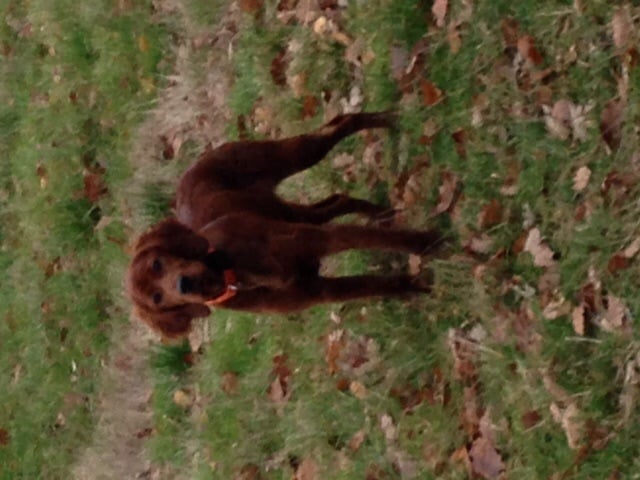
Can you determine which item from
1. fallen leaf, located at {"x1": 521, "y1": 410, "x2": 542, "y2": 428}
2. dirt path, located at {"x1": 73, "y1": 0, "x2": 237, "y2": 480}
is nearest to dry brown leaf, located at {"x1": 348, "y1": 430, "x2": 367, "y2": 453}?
fallen leaf, located at {"x1": 521, "y1": 410, "x2": 542, "y2": 428}

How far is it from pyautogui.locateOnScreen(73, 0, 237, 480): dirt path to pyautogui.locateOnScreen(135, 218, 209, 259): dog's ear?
185 cm

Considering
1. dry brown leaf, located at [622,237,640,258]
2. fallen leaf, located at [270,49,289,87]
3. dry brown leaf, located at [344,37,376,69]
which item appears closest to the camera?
dry brown leaf, located at [622,237,640,258]

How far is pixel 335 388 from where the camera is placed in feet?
14.3

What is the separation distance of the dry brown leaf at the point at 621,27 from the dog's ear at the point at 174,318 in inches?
72.9

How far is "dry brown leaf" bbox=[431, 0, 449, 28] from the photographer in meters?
3.96

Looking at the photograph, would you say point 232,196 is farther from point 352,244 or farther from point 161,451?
point 161,451

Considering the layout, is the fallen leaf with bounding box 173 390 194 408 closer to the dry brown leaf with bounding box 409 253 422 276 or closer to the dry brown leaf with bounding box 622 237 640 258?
the dry brown leaf with bounding box 409 253 422 276

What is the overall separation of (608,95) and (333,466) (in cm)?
213

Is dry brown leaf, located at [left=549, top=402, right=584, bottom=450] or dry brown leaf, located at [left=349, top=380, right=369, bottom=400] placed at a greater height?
dry brown leaf, located at [left=549, top=402, right=584, bottom=450]

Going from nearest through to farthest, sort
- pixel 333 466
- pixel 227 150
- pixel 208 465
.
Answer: pixel 227 150 → pixel 333 466 → pixel 208 465

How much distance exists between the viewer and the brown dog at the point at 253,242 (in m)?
3.42

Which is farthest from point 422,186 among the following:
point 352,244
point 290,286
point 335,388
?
point 335,388

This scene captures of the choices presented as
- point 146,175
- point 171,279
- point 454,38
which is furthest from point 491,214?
point 146,175

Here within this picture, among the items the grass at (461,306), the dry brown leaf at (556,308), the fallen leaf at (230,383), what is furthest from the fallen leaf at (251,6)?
the dry brown leaf at (556,308)
